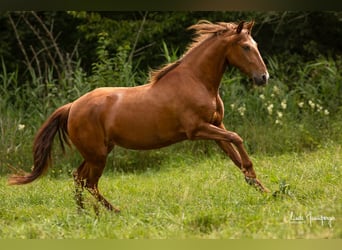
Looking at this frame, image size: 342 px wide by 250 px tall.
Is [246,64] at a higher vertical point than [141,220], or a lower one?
higher

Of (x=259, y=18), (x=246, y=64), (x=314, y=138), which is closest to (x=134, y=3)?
(x=246, y=64)

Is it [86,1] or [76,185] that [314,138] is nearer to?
[76,185]

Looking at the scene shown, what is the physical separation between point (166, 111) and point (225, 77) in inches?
195

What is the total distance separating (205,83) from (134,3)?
143 inches

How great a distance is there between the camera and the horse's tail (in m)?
6.08

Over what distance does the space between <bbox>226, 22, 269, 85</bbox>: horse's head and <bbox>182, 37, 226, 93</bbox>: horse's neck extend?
146 millimetres

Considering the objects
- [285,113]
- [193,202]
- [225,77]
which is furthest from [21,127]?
[193,202]

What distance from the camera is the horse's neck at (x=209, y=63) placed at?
600 centimetres

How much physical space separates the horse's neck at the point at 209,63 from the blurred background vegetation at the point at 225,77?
2.04m

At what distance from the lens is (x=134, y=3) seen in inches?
93.6

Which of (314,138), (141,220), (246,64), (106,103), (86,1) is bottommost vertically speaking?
(314,138)

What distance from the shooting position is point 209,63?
6.02 meters

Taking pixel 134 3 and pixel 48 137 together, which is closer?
pixel 134 3

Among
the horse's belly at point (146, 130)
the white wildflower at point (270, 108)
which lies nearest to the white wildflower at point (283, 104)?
the white wildflower at point (270, 108)
